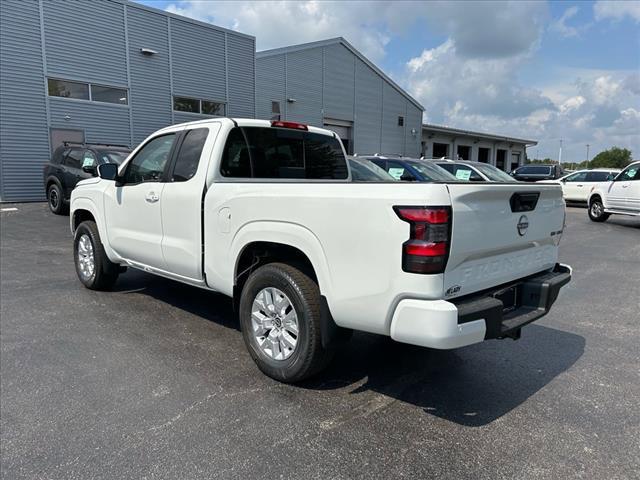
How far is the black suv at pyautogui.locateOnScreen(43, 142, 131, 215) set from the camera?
11.5m

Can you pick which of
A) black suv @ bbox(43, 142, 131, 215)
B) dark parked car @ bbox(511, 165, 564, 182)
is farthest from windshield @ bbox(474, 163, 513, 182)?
black suv @ bbox(43, 142, 131, 215)

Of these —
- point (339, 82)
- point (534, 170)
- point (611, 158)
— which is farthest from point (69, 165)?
point (611, 158)

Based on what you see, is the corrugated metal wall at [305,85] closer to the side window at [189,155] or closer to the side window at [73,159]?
the side window at [73,159]

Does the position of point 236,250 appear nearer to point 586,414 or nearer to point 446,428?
point 446,428

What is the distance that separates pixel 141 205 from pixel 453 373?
340 centimetres

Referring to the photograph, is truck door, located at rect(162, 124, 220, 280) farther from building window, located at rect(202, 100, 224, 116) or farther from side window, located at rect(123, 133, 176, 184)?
building window, located at rect(202, 100, 224, 116)

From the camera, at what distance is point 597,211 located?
14914 millimetres

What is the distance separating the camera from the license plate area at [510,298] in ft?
10.9

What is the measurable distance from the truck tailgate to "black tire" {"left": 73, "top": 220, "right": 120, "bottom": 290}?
4470 mm

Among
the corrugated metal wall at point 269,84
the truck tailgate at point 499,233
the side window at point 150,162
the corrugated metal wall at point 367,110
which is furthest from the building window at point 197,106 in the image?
the truck tailgate at point 499,233

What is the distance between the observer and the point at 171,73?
19.5 metres

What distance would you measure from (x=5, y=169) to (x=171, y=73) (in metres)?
7.26

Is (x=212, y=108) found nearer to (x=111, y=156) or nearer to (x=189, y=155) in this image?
(x=111, y=156)

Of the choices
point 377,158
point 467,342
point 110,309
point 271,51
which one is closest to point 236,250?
point 467,342
